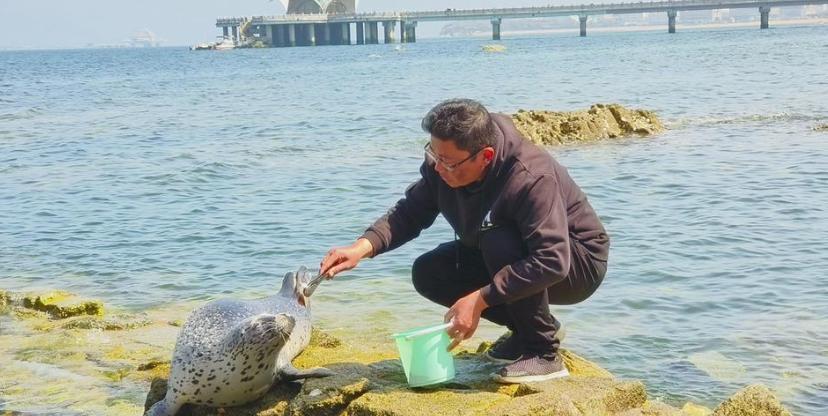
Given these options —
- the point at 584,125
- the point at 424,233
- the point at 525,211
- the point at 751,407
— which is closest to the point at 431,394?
the point at 525,211

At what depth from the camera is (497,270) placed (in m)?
4.37

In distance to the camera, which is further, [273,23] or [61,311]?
[273,23]

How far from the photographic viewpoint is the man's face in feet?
14.0

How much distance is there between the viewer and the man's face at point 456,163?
168 inches

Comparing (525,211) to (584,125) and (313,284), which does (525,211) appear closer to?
(313,284)

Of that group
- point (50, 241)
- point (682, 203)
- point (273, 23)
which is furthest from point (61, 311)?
point (273, 23)

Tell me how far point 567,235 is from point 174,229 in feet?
26.2

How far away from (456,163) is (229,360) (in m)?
→ 1.40

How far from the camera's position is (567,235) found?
428cm

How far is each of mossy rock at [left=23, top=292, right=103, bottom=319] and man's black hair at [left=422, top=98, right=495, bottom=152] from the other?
14.4ft

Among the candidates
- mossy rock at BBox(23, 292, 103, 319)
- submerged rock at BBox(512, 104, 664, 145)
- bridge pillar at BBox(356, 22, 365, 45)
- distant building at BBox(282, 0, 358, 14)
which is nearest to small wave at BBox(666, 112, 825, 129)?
submerged rock at BBox(512, 104, 664, 145)

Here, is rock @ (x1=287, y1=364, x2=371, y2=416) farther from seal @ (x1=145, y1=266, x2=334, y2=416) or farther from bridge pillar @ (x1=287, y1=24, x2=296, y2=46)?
bridge pillar @ (x1=287, y1=24, x2=296, y2=46)

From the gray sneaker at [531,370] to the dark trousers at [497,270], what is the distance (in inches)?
1.7

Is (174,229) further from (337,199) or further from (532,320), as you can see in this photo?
(532,320)
